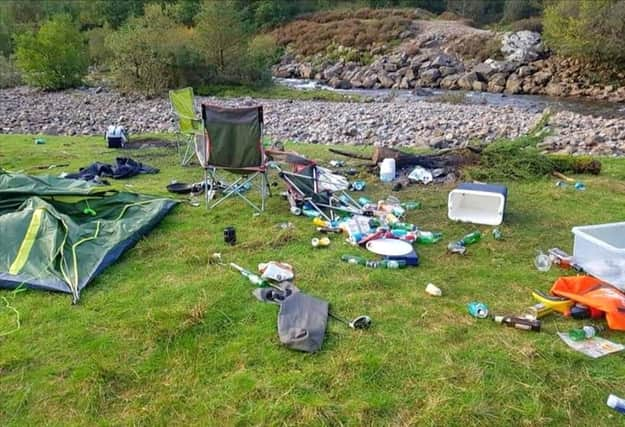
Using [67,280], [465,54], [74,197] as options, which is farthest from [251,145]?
[465,54]

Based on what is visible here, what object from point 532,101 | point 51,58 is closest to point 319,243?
point 532,101

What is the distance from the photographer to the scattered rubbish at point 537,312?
2.89 metres

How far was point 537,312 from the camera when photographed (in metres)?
2.90

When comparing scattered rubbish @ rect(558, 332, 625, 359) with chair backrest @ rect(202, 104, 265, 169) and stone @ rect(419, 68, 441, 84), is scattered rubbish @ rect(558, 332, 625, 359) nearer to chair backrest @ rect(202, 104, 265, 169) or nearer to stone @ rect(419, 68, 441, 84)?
chair backrest @ rect(202, 104, 265, 169)

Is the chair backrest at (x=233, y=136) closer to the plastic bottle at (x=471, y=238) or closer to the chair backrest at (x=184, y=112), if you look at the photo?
the plastic bottle at (x=471, y=238)

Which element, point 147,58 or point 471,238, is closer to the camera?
point 471,238

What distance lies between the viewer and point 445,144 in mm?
7953

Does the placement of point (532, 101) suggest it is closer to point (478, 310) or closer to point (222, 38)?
point (222, 38)

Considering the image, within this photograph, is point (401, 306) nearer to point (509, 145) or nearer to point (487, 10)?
point (509, 145)

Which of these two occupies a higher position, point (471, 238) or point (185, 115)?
point (185, 115)

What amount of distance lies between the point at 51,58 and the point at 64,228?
669 inches

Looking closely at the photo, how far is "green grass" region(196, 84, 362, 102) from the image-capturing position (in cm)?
1647

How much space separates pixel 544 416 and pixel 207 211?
332 centimetres

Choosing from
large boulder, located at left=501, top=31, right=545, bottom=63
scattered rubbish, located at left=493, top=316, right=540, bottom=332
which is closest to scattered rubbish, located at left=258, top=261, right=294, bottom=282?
scattered rubbish, located at left=493, top=316, right=540, bottom=332
